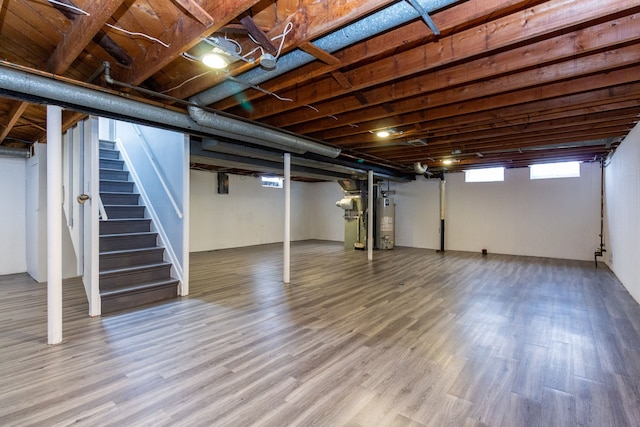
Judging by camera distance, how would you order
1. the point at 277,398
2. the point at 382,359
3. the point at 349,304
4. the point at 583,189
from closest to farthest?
the point at 277,398 < the point at 382,359 < the point at 349,304 < the point at 583,189

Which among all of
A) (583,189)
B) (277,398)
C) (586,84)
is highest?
(586,84)

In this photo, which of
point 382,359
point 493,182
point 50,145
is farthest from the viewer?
point 493,182

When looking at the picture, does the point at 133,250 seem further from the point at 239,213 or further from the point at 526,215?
the point at 526,215

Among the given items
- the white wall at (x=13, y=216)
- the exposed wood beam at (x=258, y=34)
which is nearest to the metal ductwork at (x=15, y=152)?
the white wall at (x=13, y=216)

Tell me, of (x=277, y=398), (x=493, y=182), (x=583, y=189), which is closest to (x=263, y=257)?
(x=277, y=398)

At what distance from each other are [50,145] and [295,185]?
9.03 meters

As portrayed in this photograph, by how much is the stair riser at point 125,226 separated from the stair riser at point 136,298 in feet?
3.44

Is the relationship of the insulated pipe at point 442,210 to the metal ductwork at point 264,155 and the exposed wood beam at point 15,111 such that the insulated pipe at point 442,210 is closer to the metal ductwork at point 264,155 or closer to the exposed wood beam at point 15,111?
the metal ductwork at point 264,155

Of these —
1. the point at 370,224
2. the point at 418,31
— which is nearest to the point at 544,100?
the point at 418,31

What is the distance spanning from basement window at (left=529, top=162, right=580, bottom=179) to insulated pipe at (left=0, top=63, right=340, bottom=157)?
22.3 feet

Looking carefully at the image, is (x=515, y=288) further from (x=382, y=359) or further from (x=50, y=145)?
(x=50, y=145)

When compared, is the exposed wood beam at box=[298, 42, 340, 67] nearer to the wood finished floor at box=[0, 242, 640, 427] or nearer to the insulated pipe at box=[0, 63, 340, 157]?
the insulated pipe at box=[0, 63, 340, 157]

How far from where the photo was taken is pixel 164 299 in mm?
4117

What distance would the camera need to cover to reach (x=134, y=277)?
4.04 m
